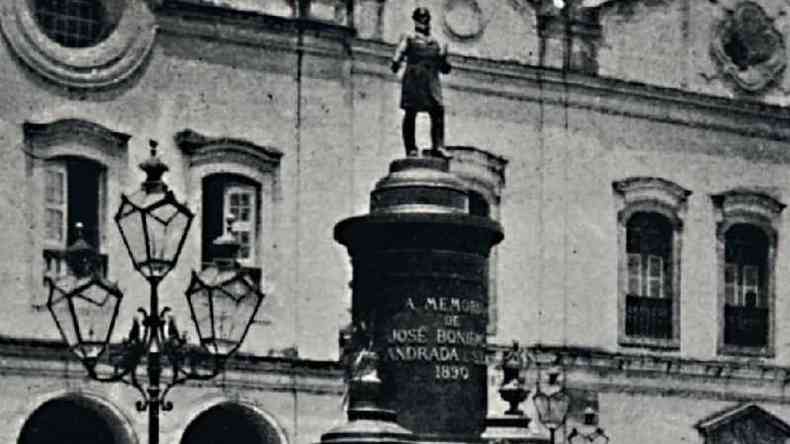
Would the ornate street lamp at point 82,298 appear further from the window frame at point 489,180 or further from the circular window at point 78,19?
the window frame at point 489,180

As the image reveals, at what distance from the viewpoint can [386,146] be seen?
2684cm

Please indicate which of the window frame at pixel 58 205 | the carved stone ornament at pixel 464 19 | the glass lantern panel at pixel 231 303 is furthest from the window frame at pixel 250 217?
the glass lantern panel at pixel 231 303

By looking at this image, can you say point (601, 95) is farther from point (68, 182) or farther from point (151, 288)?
point (151, 288)

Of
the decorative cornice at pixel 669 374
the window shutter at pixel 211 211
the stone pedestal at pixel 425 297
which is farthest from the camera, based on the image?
the decorative cornice at pixel 669 374

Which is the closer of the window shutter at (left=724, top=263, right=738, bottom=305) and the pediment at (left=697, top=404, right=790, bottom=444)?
the pediment at (left=697, top=404, right=790, bottom=444)

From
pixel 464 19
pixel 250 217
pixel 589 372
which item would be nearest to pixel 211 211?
pixel 250 217

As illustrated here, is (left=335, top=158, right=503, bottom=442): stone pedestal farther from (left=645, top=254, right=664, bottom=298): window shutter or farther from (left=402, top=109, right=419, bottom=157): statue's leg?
(left=645, top=254, right=664, bottom=298): window shutter

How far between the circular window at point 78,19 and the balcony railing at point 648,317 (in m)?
8.77

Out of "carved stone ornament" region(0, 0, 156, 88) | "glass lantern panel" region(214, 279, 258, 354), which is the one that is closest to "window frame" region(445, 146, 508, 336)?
"carved stone ornament" region(0, 0, 156, 88)

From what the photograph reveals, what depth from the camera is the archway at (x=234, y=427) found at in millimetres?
25047

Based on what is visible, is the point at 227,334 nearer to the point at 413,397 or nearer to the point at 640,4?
the point at 413,397

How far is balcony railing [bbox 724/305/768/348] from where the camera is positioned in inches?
1176

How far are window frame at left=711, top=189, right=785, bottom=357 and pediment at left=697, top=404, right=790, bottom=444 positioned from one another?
87cm

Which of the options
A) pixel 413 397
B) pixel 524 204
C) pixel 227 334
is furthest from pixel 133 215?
pixel 524 204
